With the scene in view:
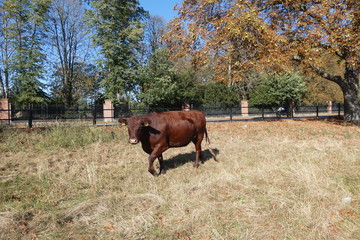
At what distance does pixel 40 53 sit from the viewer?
2622 centimetres

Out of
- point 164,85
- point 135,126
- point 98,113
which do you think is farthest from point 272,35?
point 164,85

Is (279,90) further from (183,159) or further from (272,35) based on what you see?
(183,159)

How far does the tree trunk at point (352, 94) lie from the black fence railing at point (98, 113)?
6255mm

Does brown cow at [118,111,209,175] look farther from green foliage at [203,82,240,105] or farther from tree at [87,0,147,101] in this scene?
green foliage at [203,82,240,105]

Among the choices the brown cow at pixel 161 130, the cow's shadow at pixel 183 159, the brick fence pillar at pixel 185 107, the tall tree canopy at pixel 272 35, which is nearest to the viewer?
the brown cow at pixel 161 130

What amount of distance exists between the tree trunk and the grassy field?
10.4m

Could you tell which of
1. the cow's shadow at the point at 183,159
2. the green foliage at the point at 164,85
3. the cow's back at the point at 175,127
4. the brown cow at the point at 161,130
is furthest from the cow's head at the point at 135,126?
the green foliage at the point at 164,85

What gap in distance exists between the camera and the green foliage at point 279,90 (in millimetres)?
30625

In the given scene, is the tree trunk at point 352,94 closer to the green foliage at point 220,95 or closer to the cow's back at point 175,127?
the cow's back at point 175,127

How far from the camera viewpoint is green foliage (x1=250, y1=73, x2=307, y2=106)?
100 feet

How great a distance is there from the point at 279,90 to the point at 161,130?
28.7 metres

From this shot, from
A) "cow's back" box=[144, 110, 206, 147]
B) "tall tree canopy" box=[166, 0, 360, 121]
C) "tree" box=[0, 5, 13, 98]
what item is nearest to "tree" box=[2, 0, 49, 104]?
"tree" box=[0, 5, 13, 98]

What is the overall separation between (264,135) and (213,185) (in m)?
7.85

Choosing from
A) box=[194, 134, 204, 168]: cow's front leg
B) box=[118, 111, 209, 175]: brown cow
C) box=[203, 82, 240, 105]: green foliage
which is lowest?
box=[194, 134, 204, 168]: cow's front leg
